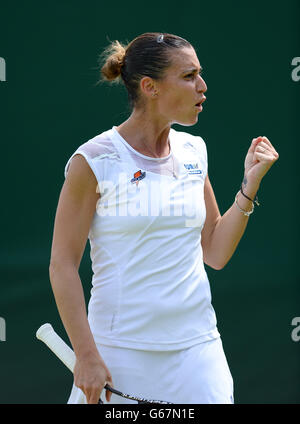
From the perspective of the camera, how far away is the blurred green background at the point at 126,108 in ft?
21.8

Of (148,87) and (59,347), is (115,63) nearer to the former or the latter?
(148,87)

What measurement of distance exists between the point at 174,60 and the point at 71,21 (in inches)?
195

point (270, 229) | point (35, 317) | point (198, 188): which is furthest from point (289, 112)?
point (198, 188)

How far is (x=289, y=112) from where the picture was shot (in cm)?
670

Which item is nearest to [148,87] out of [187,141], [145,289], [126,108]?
[187,141]

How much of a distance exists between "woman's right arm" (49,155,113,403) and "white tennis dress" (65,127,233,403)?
0.04m

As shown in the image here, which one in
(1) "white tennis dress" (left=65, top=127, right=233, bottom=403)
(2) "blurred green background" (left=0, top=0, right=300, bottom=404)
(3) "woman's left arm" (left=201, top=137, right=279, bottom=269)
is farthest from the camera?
(2) "blurred green background" (left=0, top=0, right=300, bottom=404)

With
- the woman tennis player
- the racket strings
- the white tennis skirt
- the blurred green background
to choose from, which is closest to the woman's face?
the woman tennis player

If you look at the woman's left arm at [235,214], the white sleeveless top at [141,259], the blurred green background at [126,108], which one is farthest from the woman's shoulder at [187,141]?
the blurred green background at [126,108]

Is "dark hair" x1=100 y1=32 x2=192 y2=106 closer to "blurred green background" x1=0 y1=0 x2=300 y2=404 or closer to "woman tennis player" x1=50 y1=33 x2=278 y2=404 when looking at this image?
"woman tennis player" x1=50 y1=33 x2=278 y2=404

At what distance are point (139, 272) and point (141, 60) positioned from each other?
60cm

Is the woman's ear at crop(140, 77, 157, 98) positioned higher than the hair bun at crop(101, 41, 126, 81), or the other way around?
the hair bun at crop(101, 41, 126, 81)

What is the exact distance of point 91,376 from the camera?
1906mm

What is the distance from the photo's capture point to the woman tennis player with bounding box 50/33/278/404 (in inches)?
78.5
